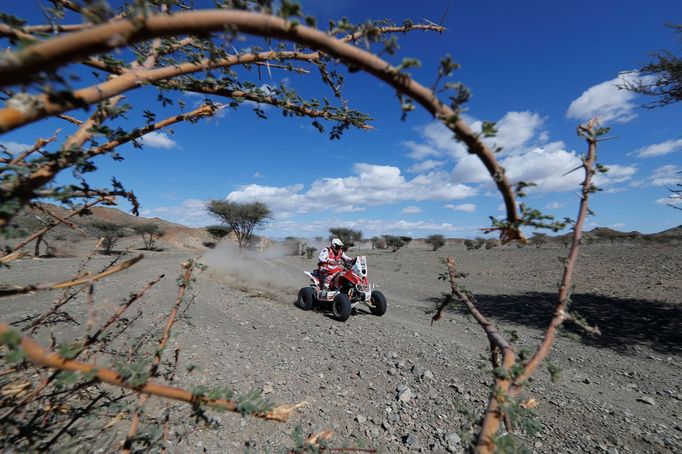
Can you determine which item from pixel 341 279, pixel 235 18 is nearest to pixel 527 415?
pixel 235 18

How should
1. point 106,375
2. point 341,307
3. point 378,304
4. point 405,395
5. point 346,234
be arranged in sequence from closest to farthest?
1. point 106,375
2. point 405,395
3. point 341,307
4. point 378,304
5. point 346,234

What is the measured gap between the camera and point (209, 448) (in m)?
2.82

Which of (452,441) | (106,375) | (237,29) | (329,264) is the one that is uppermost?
(237,29)

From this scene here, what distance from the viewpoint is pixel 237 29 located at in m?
0.69

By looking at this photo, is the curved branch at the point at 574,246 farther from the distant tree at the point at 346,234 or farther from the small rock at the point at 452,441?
the distant tree at the point at 346,234

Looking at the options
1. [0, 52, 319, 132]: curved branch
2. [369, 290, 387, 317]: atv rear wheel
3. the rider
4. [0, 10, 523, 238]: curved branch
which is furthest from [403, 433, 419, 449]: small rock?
the rider

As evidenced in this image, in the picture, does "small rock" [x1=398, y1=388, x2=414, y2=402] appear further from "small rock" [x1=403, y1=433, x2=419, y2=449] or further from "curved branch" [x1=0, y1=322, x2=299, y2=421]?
"curved branch" [x1=0, y1=322, x2=299, y2=421]

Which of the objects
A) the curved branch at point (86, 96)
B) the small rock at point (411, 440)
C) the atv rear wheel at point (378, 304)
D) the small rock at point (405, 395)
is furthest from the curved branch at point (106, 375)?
the atv rear wheel at point (378, 304)

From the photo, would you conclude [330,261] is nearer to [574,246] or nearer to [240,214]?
[574,246]

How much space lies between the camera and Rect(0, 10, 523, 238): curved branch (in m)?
0.56

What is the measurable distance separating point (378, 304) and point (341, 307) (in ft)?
3.46

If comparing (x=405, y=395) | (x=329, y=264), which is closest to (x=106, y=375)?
(x=405, y=395)

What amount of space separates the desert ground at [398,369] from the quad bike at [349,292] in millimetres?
318

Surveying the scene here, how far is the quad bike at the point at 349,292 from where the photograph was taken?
26.2 ft
